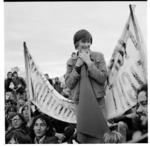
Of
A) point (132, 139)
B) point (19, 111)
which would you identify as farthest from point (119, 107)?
point (19, 111)

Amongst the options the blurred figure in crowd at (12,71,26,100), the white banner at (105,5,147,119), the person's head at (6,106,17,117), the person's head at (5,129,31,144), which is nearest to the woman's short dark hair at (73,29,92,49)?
the white banner at (105,5,147,119)

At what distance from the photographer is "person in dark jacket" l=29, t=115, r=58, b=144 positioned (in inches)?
92.7

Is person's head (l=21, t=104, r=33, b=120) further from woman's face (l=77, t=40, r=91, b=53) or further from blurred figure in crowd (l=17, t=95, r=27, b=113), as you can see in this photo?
woman's face (l=77, t=40, r=91, b=53)

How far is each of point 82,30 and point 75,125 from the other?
2.92ft

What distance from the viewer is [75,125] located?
7.79ft

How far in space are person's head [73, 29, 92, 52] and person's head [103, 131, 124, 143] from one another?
0.79 metres

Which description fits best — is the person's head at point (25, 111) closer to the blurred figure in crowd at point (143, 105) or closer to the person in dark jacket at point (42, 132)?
the person in dark jacket at point (42, 132)

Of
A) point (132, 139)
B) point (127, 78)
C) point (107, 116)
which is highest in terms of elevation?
point (127, 78)

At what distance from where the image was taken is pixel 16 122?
242cm

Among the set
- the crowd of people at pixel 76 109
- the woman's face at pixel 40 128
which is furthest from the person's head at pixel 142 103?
the woman's face at pixel 40 128

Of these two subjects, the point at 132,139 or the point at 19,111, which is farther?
the point at 19,111

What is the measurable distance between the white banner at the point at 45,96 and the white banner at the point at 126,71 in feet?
1.29
